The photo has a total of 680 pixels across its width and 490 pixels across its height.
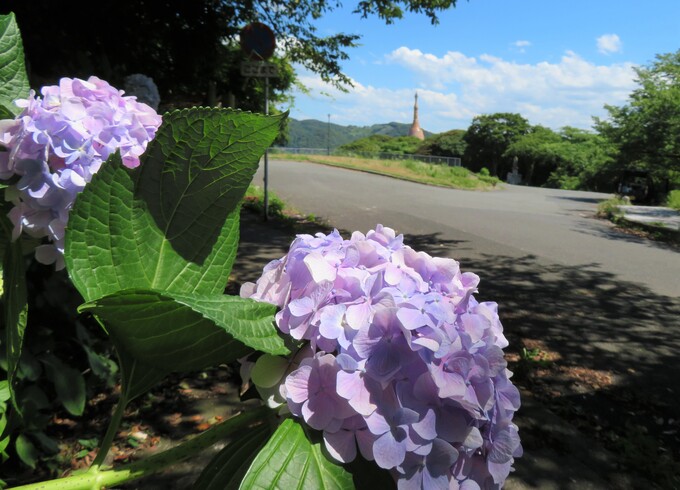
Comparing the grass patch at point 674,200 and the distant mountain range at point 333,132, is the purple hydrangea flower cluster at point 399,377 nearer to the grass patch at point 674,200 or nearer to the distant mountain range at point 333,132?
the grass patch at point 674,200

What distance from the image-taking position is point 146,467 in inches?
20.4

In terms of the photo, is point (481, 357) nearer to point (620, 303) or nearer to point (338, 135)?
point (620, 303)

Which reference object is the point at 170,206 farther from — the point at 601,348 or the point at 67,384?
the point at 601,348

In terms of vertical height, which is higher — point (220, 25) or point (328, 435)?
point (220, 25)

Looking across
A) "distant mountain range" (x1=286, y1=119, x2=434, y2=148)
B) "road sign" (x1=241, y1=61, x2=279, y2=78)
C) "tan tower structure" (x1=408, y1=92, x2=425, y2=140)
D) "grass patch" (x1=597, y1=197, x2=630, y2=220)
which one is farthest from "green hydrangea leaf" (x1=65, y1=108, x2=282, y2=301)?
"distant mountain range" (x1=286, y1=119, x2=434, y2=148)

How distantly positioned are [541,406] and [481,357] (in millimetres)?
3348

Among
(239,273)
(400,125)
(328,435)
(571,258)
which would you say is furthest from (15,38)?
(400,125)

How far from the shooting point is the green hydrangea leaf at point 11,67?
67 centimetres

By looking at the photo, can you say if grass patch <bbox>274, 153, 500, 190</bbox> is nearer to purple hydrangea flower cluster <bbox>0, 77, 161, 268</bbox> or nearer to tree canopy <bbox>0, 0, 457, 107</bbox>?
tree canopy <bbox>0, 0, 457, 107</bbox>

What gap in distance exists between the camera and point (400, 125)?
444 ft

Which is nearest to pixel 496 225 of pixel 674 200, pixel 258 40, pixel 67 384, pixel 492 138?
pixel 258 40

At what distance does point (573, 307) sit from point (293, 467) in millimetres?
5645

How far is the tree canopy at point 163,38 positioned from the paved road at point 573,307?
296 cm

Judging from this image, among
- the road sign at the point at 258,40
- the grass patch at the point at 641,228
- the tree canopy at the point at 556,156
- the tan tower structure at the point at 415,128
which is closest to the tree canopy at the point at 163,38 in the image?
the road sign at the point at 258,40
